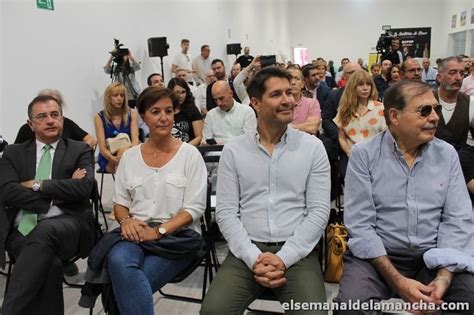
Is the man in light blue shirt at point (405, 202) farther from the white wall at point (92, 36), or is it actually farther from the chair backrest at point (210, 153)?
the white wall at point (92, 36)

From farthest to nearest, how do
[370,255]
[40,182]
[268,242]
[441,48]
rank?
1. [441,48]
2. [40,182]
3. [268,242]
4. [370,255]

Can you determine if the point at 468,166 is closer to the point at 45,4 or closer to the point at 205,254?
the point at 205,254

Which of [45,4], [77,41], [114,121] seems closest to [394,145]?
[114,121]

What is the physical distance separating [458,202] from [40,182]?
6.66 ft

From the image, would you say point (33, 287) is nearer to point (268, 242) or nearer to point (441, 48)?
point (268, 242)

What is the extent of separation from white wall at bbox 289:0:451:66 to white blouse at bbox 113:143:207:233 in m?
17.8

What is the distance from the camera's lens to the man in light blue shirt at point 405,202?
5.77ft

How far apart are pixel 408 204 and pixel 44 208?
182 cm

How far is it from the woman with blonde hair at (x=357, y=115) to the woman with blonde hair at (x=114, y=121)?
1.87 metres

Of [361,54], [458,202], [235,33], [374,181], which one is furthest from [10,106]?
[361,54]

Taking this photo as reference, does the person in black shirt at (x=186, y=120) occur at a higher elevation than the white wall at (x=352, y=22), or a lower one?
lower

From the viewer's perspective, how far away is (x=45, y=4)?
541cm

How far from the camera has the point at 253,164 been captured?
6.57ft

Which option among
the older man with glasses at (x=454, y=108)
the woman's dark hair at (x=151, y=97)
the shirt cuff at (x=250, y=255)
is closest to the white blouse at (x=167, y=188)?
the woman's dark hair at (x=151, y=97)
